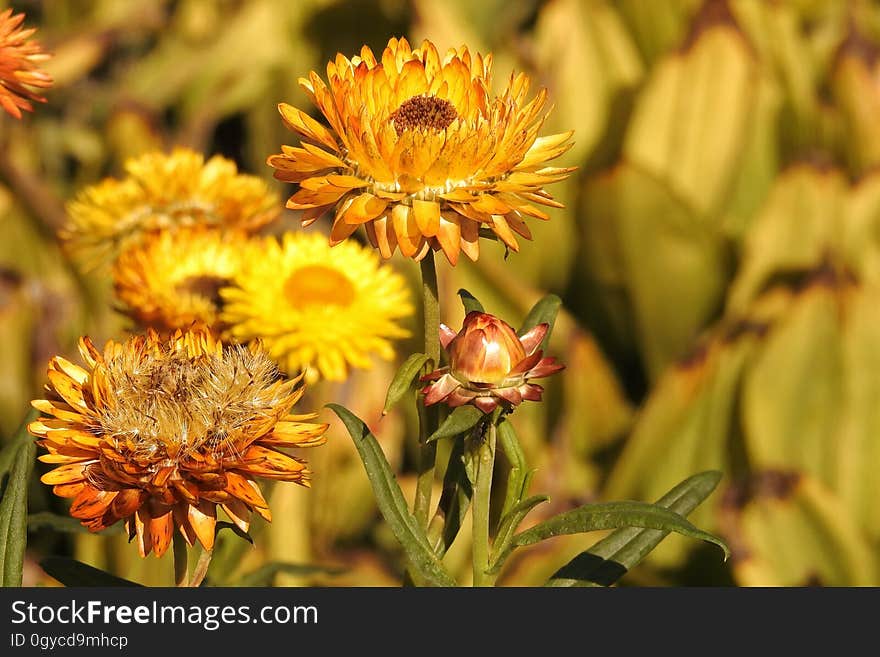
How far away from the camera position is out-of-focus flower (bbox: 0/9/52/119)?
113cm

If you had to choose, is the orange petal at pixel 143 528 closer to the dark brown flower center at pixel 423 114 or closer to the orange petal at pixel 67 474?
the orange petal at pixel 67 474

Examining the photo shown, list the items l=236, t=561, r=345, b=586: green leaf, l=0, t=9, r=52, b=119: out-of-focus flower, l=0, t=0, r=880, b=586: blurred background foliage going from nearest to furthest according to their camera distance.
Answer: l=0, t=9, r=52, b=119: out-of-focus flower → l=236, t=561, r=345, b=586: green leaf → l=0, t=0, r=880, b=586: blurred background foliage

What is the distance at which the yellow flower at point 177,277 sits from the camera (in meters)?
1.40

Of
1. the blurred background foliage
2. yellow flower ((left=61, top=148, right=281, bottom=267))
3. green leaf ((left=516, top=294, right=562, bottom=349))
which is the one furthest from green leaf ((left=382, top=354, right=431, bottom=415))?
the blurred background foliage

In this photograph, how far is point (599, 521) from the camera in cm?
100

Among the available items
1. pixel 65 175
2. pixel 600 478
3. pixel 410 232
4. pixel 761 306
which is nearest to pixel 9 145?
pixel 65 175

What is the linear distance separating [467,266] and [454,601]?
5.79 ft

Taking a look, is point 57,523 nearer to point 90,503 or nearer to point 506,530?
point 90,503

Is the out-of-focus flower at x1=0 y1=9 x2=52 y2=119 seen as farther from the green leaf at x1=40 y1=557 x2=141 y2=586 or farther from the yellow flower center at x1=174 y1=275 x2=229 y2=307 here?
the green leaf at x1=40 y1=557 x2=141 y2=586

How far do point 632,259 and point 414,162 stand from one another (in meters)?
1.87

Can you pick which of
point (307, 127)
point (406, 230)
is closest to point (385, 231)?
point (406, 230)

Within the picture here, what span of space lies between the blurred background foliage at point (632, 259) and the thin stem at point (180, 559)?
810 mm

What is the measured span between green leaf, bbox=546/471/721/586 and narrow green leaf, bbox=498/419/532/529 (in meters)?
0.12

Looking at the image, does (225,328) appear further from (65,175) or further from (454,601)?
(65,175)
